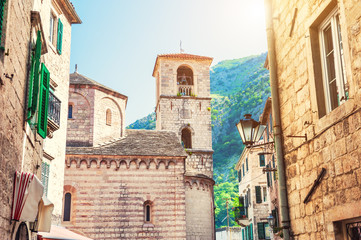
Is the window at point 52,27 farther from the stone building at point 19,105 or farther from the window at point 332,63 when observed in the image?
the window at point 332,63

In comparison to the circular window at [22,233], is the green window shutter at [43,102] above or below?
above

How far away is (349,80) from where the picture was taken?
18.1 ft

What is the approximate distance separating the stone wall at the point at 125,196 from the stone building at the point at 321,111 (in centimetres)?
1694

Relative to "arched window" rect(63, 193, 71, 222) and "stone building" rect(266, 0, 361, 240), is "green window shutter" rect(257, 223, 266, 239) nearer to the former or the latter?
"arched window" rect(63, 193, 71, 222)

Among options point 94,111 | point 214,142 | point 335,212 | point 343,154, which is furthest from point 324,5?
point 214,142

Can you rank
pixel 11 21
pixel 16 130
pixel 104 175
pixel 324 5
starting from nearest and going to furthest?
pixel 324 5
pixel 11 21
pixel 16 130
pixel 104 175

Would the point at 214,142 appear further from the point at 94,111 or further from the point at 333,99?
the point at 333,99

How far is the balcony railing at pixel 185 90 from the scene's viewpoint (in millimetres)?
38509

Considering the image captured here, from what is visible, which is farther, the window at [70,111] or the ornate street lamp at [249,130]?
the window at [70,111]

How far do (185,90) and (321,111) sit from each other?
106 ft

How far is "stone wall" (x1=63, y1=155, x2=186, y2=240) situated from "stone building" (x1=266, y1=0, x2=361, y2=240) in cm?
1694

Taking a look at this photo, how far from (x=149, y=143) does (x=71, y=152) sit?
4.88 meters

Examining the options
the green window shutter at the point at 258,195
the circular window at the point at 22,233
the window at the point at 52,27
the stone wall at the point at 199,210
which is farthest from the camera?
the green window shutter at the point at 258,195

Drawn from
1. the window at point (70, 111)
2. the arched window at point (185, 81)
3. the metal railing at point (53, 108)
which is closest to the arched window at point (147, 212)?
the window at point (70, 111)
